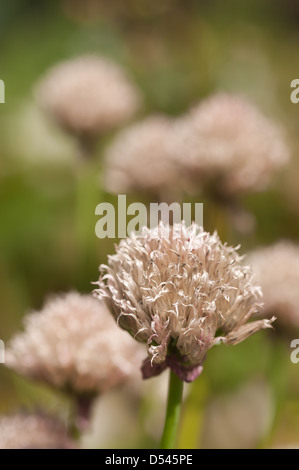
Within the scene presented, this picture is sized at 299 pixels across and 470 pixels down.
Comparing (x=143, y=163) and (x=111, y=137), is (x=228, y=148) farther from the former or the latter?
(x=111, y=137)

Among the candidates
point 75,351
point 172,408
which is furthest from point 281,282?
point 172,408

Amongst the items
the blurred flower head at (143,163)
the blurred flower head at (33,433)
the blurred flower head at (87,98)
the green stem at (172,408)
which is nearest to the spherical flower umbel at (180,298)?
the green stem at (172,408)

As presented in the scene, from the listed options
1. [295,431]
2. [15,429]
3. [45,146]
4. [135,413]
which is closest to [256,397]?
[295,431]

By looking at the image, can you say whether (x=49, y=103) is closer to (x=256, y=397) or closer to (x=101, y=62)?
(x=101, y=62)

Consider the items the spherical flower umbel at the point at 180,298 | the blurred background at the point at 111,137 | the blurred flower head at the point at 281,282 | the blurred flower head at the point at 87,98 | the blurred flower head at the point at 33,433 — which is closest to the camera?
the spherical flower umbel at the point at 180,298

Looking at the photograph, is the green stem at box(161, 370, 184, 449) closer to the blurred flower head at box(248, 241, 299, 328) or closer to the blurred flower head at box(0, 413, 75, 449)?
the blurred flower head at box(0, 413, 75, 449)

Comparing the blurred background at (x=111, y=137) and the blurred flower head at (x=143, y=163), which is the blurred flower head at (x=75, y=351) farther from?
the blurred flower head at (x=143, y=163)
